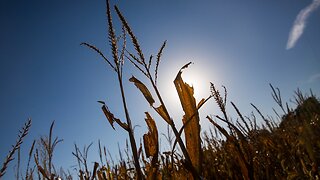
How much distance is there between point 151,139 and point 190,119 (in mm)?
286

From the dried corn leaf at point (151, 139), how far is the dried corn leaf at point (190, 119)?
19cm

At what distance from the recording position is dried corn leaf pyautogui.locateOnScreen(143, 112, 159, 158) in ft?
4.59

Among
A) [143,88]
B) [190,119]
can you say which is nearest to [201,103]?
[190,119]

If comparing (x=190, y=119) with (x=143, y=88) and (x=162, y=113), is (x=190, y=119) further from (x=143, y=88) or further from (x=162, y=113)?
(x=143, y=88)

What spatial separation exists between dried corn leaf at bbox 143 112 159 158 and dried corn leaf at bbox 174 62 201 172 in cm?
19

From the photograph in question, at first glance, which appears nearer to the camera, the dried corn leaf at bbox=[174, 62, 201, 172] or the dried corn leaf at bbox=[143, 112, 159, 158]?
the dried corn leaf at bbox=[174, 62, 201, 172]

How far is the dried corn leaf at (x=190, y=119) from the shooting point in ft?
4.16

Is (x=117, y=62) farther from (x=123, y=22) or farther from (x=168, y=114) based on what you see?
(x=168, y=114)

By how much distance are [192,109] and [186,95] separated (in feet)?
0.29

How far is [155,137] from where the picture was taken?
54.9 inches

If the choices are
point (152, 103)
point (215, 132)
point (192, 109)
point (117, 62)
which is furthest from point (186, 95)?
point (215, 132)

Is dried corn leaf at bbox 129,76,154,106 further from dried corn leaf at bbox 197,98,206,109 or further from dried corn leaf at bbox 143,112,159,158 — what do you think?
dried corn leaf at bbox 197,98,206,109

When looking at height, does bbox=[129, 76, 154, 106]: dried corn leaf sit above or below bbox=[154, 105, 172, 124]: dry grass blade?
above

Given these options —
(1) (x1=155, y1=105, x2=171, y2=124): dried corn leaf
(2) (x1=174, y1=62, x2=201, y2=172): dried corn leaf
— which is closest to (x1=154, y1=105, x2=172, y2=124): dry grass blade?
(1) (x1=155, y1=105, x2=171, y2=124): dried corn leaf
